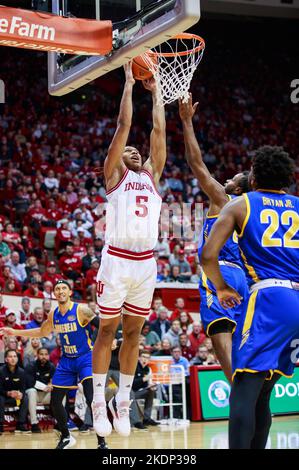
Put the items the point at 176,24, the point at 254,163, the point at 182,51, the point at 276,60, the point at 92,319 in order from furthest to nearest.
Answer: the point at 276,60 → the point at 92,319 → the point at 182,51 → the point at 176,24 → the point at 254,163

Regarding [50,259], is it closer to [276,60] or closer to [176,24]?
[176,24]

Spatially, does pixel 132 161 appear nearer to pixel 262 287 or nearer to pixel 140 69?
pixel 140 69

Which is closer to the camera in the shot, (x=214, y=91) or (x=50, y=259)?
(x=50, y=259)

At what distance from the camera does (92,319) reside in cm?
1019

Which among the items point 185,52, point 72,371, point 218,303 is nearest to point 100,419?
point 218,303

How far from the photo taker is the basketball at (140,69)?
25.3ft

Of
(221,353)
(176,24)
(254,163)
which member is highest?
(176,24)

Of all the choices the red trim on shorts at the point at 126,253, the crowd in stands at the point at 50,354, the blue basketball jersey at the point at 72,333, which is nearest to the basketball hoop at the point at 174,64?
the red trim on shorts at the point at 126,253

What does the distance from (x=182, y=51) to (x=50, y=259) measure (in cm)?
1040

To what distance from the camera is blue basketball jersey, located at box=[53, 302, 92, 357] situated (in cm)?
1023

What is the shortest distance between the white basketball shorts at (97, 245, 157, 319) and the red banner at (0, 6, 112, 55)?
1.91 meters

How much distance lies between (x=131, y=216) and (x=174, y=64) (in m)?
1.98

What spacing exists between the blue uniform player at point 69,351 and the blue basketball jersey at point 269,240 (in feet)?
16.6

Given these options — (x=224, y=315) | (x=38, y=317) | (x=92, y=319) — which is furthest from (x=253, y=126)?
(x=224, y=315)
